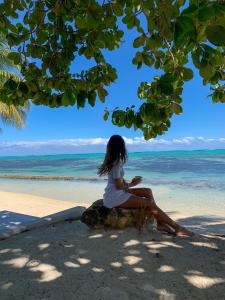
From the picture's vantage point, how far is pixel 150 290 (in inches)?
121

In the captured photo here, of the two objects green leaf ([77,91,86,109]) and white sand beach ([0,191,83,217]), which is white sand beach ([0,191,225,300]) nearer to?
green leaf ([77,91,86,109])

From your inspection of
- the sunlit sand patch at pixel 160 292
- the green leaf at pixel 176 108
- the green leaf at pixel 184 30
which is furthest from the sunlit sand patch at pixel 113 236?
the green leaf at pixel 184 30

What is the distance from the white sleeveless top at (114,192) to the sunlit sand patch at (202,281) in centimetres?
152

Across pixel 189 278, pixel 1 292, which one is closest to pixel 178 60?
pixel 189 278

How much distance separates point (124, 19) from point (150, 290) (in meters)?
2.48

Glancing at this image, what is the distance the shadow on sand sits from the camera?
3.07m

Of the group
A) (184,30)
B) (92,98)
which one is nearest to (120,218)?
(92,98)

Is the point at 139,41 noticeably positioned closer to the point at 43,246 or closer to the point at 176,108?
the point at 176,108

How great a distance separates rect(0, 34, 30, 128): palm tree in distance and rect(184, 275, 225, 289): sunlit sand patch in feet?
33.7

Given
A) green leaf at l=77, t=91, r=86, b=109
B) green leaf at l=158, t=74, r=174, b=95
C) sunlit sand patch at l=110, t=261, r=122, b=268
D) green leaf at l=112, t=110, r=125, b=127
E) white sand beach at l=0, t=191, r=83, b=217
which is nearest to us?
green leaf at l=158, t=74, r=174, b=95

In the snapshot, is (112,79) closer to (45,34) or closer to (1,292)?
(45,34)

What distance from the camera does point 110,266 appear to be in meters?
3.59

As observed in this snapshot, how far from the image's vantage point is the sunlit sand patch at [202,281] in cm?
318

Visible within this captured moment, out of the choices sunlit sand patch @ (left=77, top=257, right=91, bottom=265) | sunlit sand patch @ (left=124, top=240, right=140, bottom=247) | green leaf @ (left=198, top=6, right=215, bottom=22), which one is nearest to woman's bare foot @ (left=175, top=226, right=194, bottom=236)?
sunlit sand patch @ (left=124, top=240, right=140, bottom=247)
